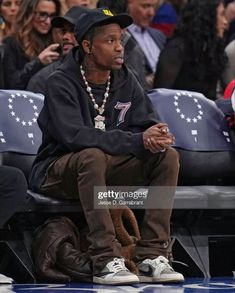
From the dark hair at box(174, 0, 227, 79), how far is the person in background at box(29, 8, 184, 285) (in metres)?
1.93

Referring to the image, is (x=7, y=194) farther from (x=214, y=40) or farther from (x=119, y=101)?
(x=214, y=40)

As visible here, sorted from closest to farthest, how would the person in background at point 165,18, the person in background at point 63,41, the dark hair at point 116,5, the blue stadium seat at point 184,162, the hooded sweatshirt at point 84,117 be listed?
the hooded sweatshirt at point 84,117 < the blue stadium seat at point 184,162 < the person in background at point 63,41 < the dark hair at point 116,5 < the person in background at point 165,18

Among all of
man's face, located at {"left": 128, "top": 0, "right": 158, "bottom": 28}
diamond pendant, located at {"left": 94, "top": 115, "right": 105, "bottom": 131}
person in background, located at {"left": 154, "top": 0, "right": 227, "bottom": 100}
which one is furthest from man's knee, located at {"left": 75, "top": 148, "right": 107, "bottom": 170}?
man's face, located at {"left": 128, "top": 0, "right": 158, "bottom": 28}

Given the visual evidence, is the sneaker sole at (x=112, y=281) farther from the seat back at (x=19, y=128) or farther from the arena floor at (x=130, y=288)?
the seat back at (x=19, y=128)

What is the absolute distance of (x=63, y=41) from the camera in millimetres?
7625

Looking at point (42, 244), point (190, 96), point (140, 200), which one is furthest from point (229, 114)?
point (42, 244)

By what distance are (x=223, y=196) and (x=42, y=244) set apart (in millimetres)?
1259

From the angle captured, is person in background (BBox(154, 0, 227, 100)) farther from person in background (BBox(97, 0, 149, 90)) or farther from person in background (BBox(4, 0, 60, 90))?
person in background (BBox(4, 0, 60, 90))

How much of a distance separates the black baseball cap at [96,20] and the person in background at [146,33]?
2524 mm

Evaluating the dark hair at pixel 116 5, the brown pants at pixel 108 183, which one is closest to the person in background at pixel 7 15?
the dark hair at pixel 116 5

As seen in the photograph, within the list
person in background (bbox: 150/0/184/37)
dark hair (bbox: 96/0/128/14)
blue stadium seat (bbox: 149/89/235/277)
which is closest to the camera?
blue stadium seat (bbox: 149/89/235/277)

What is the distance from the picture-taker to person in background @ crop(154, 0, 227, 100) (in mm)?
8531

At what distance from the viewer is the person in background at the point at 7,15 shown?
872 cm

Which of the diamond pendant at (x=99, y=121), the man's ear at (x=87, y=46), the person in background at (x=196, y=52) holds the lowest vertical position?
the person in background at (x=196, y=52)
